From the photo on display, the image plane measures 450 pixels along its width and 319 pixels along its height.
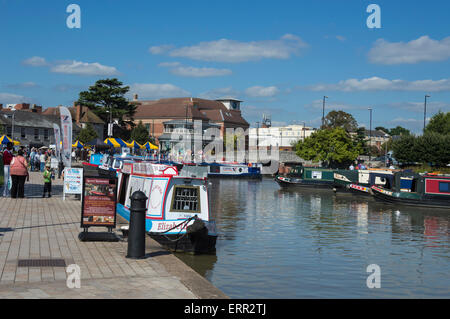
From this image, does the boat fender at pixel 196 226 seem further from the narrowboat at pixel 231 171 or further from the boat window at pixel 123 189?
the narrowboat at pixel 231 171

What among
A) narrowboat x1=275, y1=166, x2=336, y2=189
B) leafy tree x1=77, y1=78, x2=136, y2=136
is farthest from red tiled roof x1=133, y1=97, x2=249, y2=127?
narrowboat x1=275, y1=166, x2=336, y2=189

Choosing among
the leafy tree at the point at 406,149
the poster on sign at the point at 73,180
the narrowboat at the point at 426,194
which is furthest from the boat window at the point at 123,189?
the leafy tree at the point at 406,149

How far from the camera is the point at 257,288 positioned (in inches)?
508

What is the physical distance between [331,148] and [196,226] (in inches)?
2485

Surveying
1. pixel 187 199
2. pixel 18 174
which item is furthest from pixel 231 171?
pixel 187 199

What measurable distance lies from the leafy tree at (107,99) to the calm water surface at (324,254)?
67558 mm

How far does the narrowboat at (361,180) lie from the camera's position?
45.1m

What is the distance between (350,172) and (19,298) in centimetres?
4497

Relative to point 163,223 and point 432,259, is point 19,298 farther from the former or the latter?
point 432,259

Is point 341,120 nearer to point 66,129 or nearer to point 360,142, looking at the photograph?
point 360,142

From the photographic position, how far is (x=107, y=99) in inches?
3861

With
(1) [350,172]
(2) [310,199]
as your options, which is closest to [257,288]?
(2) [310,199]

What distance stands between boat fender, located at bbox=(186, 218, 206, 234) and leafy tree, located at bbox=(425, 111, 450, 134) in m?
75.6

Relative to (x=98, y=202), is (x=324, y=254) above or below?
below
